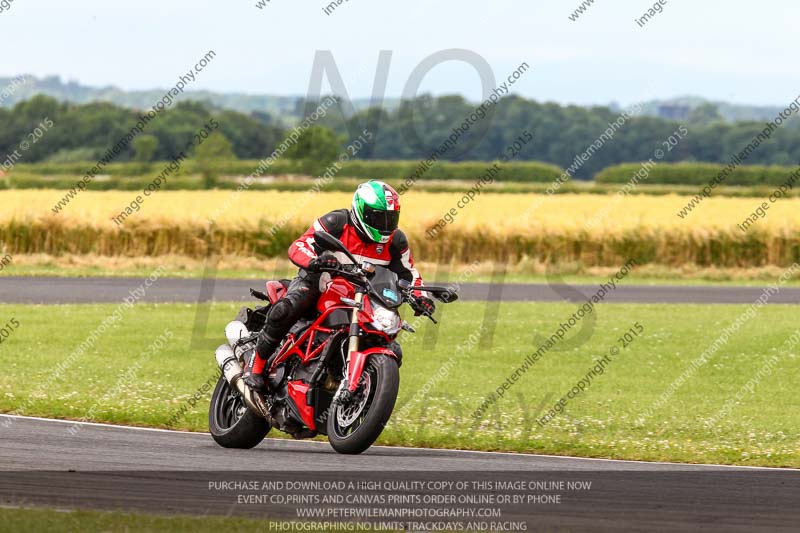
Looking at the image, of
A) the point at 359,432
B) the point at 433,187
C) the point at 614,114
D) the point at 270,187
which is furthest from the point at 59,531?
the point at 614,114

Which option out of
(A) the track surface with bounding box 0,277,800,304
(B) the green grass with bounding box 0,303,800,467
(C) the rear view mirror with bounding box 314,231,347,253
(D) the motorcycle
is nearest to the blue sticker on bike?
(D) the motorcycle

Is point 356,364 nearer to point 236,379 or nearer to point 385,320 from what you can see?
point 385,320

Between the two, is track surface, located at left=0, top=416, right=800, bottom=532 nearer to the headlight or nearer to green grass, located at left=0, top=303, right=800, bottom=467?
A: the headlight

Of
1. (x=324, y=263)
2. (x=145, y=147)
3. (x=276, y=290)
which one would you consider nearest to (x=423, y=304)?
(x=324, y=263)

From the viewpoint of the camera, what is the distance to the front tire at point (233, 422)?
10.8 m

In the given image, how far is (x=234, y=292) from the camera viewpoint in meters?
28.2

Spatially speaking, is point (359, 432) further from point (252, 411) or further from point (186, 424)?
point (186, 424)

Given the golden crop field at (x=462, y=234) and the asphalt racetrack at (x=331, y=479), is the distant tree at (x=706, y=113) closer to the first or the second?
the golden crop field at (x=462, y=234)

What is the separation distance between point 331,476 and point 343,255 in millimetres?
1891

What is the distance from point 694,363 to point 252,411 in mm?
10405

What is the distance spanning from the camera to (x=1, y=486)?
29.1ft

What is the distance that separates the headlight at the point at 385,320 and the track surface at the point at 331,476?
1047 mm

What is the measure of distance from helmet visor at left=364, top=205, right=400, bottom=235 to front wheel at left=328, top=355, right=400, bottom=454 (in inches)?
42.4

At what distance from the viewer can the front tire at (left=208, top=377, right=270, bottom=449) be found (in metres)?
10.8
